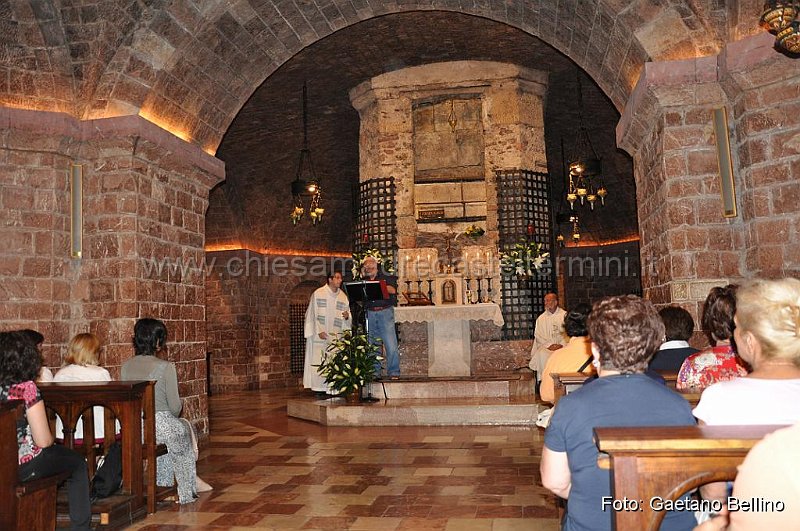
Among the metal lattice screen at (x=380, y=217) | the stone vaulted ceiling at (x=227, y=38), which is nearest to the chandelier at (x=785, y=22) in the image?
the stone vaulted ceiling at (x=227, y=38)

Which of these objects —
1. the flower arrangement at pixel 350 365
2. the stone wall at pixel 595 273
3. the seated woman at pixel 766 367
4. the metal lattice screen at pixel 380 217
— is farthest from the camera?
the stone wall at pixel 595 273

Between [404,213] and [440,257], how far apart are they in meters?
1.15

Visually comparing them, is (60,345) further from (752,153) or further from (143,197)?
(752,153)

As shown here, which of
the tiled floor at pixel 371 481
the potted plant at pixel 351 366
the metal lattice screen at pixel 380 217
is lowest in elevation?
the tiled floor at pixel 371 481

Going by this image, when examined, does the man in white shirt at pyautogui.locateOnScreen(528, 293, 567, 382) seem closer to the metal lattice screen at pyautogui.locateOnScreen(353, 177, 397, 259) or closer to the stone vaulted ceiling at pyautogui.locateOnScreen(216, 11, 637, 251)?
the metal lattice screen at pyautogui.locateOnScreen(353, 177, 397, 259)

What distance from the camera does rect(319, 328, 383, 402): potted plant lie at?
947 centimetres

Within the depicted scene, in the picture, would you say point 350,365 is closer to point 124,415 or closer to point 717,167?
point 124,415

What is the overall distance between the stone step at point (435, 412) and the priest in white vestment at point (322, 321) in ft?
5.47

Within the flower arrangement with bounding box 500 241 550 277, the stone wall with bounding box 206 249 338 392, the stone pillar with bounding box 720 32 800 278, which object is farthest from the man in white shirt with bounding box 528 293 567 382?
the stone wall with bounding box 206 249 338 392

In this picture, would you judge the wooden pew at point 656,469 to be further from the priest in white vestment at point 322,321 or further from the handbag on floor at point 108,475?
the priest in white vestment at point 322,321

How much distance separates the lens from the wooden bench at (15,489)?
362cm

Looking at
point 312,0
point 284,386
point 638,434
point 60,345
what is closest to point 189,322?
point 60,345

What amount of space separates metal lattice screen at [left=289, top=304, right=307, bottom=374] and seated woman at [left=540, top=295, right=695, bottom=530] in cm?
1665

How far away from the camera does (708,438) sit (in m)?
1.99
